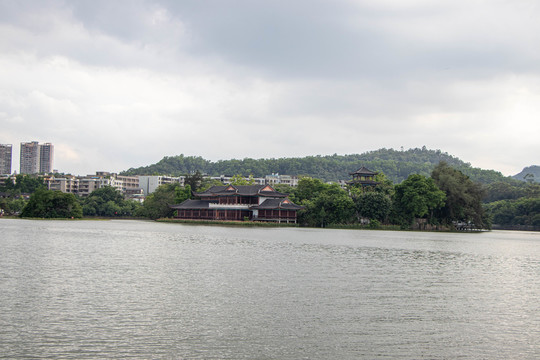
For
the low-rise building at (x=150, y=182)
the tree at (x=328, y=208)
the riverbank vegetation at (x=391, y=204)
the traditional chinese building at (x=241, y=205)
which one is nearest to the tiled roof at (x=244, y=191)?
the traditional chinese building at (x=241, y=205)

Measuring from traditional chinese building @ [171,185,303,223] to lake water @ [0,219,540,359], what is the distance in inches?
2015

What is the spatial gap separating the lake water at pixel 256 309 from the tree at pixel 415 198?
40.8 meters

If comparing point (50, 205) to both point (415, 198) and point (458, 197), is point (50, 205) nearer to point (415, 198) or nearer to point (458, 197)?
point (415, 198)

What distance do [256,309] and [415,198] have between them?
2185 inches

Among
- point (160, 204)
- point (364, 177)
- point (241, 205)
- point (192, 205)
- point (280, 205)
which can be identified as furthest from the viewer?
point (160, 204)

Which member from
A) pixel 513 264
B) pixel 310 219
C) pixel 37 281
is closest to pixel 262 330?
pixel 37 281

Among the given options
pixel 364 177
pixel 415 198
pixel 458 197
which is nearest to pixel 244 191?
pixel 364 177

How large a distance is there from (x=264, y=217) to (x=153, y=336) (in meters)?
68.4

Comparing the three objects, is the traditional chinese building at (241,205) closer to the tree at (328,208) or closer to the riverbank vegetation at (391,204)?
the tree at (328,208)

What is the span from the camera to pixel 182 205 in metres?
88.2

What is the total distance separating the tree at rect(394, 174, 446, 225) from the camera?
67.4 m

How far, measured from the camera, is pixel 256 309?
15.2 m

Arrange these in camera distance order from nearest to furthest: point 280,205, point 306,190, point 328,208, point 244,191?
point 328,208, point 280,205, point 306,190, point 244,191

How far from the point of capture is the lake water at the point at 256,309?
11648 millimetres
